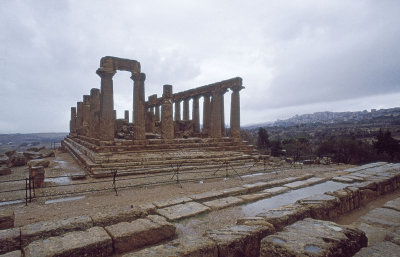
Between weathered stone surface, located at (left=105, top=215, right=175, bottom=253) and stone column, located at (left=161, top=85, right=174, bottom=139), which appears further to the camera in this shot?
stone column, located at (left=161, top=85, right=174, bottom=139)

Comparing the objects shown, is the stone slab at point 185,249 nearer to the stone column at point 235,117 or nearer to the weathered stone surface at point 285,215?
the weathered stone surface at point 285,215

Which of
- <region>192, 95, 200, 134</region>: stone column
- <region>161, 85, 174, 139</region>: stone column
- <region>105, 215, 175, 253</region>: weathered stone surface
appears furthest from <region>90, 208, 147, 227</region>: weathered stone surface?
<region>192, 95, 200, 134</region>: stone column

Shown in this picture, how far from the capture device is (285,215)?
13.5 feet

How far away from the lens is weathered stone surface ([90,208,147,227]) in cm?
415

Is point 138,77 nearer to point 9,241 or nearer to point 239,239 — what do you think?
point 9,241

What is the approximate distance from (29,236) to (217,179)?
7.05 meters

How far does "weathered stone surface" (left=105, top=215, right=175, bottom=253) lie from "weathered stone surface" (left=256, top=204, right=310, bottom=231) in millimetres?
1686

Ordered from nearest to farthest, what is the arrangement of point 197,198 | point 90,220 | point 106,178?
point 90,220, point 197,198, point 106,178

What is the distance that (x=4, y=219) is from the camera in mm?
4133

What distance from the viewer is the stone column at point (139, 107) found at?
575 inches

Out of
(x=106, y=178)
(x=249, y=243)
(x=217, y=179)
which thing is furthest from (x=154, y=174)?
(x=249, y=243)

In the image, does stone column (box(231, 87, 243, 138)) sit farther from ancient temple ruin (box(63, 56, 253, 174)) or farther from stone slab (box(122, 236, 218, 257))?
stone slab (box(122, 236, 218, 257))

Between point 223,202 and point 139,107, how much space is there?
412 inches

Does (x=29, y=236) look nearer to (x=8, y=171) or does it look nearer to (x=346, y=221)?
(x=346, y=221)
